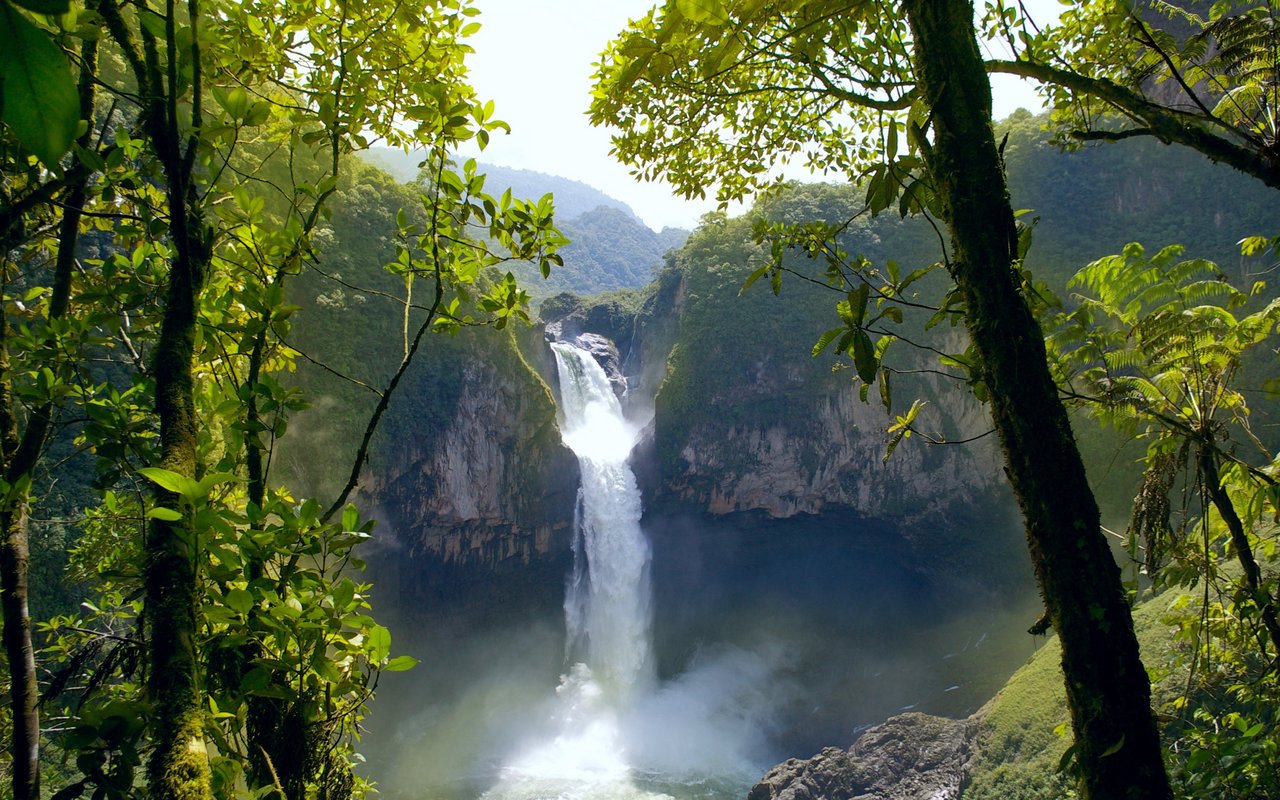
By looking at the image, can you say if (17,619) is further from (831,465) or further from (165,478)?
(831,465)

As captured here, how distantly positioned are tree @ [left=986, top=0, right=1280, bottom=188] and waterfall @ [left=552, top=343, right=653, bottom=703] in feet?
78.0

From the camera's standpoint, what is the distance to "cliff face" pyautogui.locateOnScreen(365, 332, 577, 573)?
2314 centimetres

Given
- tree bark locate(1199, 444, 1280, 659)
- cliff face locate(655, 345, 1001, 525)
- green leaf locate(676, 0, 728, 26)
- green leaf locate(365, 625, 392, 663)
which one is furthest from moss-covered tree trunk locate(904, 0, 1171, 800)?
cliff face locate(655, 345, 1001, 525)

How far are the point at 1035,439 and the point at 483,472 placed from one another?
24.2m

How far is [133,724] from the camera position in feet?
3.33

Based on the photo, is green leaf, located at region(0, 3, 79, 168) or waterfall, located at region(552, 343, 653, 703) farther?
waterfall, located at region(552, 343, 653, 703)

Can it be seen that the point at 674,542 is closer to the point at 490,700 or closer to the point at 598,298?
the point at 490,700

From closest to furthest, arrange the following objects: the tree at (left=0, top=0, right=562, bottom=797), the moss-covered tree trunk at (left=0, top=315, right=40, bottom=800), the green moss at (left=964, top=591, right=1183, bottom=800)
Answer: the tree at (left=0, top=0, right=562, bottom=797) < the moss-covered tree trunk at (left=0, top=315, right=40, bottom=800) < the green moss at (left=964, top=591, right=1183, bottom=800)

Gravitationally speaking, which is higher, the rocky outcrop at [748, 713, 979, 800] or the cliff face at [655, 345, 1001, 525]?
the cliff face at [655, 345, 1001, 525]

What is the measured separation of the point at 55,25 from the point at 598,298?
150ft

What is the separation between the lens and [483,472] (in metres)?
24.5

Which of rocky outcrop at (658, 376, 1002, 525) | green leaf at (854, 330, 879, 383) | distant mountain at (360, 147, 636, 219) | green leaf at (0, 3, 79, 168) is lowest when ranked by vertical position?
rocky outcrop at (658, 376, 1002, 525)

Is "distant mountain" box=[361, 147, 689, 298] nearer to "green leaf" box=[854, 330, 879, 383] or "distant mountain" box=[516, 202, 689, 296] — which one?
"distant mountain" box=[516, 202, 689, 296]

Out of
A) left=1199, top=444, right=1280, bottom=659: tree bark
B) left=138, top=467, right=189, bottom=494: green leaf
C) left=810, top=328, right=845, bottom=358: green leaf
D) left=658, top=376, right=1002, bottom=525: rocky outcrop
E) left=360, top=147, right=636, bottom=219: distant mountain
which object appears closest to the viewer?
left=138, top=467, right=189, bottom=494: green leaf
